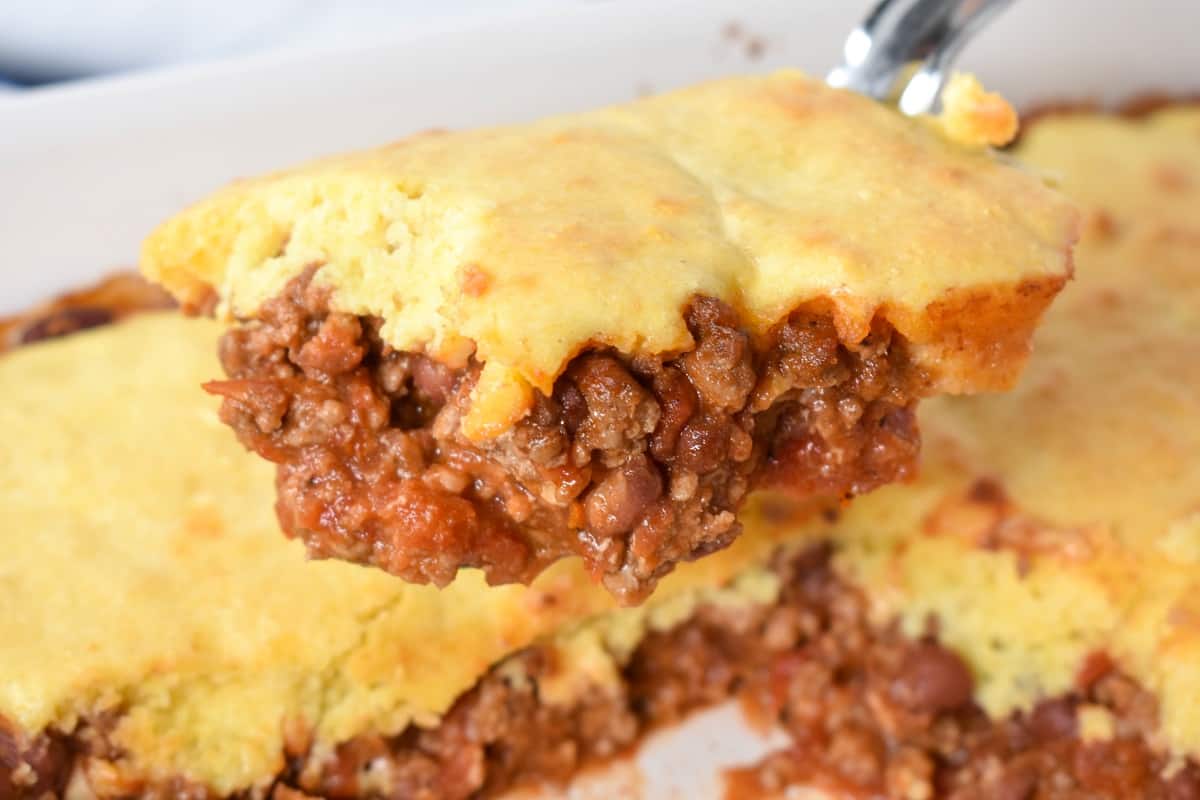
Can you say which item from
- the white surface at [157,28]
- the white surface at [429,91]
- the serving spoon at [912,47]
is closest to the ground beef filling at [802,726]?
the white surface at [429,91]

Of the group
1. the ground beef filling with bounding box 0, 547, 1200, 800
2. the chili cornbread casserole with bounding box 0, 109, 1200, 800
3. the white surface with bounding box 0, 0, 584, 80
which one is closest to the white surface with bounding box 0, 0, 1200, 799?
the ground beef filling with bounding box 0, 547, 1200, 800

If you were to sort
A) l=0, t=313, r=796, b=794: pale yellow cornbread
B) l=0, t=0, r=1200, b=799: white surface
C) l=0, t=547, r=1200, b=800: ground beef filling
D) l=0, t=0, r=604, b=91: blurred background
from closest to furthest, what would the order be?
1. l=0, t=313, r=796, b=794: pale yellow cornbread
2. l=0, t=547, r=1200, b=800: ground beef filling
3. l=0, t=0, r=1200, b=799: white surface
4. l=0, t=0, r=604, b=91: blurred background

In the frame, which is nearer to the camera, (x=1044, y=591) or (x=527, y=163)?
(x=527, y=163)

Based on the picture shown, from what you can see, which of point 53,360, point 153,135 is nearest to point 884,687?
point 53,360

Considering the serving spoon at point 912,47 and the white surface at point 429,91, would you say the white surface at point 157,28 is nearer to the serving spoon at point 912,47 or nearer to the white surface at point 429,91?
the white surface at point 429,91

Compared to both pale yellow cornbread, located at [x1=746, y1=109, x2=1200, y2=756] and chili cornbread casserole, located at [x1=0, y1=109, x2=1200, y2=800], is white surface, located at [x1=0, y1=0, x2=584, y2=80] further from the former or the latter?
pale yellow cornbread, located at [x1=746, y1=109, x2=1200, y2=756]

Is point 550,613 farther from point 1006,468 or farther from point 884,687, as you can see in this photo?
point 1006,468
